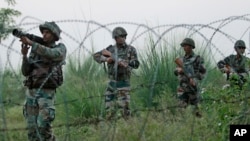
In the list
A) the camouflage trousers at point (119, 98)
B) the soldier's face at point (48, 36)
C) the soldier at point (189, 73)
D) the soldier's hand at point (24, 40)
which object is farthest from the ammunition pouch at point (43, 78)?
the soldier at point (189, 73)

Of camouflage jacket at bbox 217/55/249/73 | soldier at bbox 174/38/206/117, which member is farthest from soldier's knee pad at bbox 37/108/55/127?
camouflage jacket at bbox 217/55/249/73

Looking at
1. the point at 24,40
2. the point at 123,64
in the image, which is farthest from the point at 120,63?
the point at 24,40

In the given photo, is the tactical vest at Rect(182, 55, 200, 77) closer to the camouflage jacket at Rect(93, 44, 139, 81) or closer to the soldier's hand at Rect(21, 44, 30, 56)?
the camouflage jacket at Rect(93, 44, 139, 81)

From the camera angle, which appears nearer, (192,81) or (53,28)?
(53,28)

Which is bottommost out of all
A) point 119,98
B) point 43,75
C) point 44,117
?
point 44,117

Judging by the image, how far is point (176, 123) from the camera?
19.1ft

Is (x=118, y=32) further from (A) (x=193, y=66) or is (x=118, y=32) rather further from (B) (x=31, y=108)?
(B) (x=31, y=108)

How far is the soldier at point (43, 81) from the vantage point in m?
5.25

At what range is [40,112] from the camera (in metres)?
5.29

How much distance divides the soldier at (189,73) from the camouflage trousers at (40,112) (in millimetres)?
2006

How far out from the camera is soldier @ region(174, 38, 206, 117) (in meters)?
6.98

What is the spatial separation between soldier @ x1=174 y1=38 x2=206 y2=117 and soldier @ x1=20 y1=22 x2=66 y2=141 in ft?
6.41

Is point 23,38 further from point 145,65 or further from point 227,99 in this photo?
point 145,65

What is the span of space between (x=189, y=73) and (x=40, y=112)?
94.5 inches
